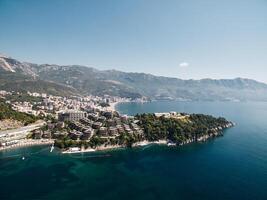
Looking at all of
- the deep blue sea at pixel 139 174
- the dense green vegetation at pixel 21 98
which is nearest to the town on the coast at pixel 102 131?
the deep blue sea at pixel 139 174

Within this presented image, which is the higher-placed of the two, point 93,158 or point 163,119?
point 163,119

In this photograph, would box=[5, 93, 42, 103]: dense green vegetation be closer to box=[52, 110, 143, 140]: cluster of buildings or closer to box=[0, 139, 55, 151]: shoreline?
box=[52, 110, 143, 140]: cluster of buildings

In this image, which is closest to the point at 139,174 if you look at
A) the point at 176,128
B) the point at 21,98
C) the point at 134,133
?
the point at 134,133

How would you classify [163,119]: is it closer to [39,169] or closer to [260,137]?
[260,137]

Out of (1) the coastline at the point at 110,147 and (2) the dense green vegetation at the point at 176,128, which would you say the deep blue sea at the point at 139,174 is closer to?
(1) the coastline at the point at 110,147

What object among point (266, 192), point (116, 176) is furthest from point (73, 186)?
point (266, 192)
